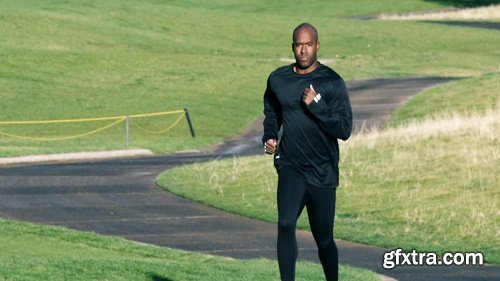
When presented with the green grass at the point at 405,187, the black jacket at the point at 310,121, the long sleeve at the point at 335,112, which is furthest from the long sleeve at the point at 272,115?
the green grass at the point at 405,187

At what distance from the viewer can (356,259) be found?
54.3ft

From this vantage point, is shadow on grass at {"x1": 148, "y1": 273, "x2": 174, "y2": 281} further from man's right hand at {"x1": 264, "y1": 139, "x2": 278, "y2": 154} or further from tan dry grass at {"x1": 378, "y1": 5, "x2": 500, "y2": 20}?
tan dry grass at {"x1": 378, "y1": 5, "x2": 500, "y2": 20}

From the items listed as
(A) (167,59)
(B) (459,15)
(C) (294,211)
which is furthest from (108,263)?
(B) (459,15)

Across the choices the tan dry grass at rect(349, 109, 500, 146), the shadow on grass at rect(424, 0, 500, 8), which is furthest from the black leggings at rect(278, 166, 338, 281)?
the shadow on grass at rect(424, 0, 500, 8)

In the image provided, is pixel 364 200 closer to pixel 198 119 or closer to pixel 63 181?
pixel 63 181

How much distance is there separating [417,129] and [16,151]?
968 centimetres

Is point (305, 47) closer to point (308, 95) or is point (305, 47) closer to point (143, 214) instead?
point (308, 95)

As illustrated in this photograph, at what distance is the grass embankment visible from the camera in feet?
60.5

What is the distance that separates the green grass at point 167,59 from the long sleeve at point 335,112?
69.7 ft

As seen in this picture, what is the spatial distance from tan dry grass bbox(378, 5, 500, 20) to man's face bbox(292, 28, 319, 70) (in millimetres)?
76252

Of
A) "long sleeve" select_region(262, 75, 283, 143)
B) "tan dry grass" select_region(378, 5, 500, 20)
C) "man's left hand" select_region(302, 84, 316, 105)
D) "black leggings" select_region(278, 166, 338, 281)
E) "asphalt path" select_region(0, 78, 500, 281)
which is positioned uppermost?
"tan dry grass" select_region(378, 5, 500, 20)

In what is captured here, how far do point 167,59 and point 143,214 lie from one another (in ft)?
116

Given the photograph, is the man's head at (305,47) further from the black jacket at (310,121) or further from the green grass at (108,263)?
the green grass at (108,263)

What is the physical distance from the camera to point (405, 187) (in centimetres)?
2147
